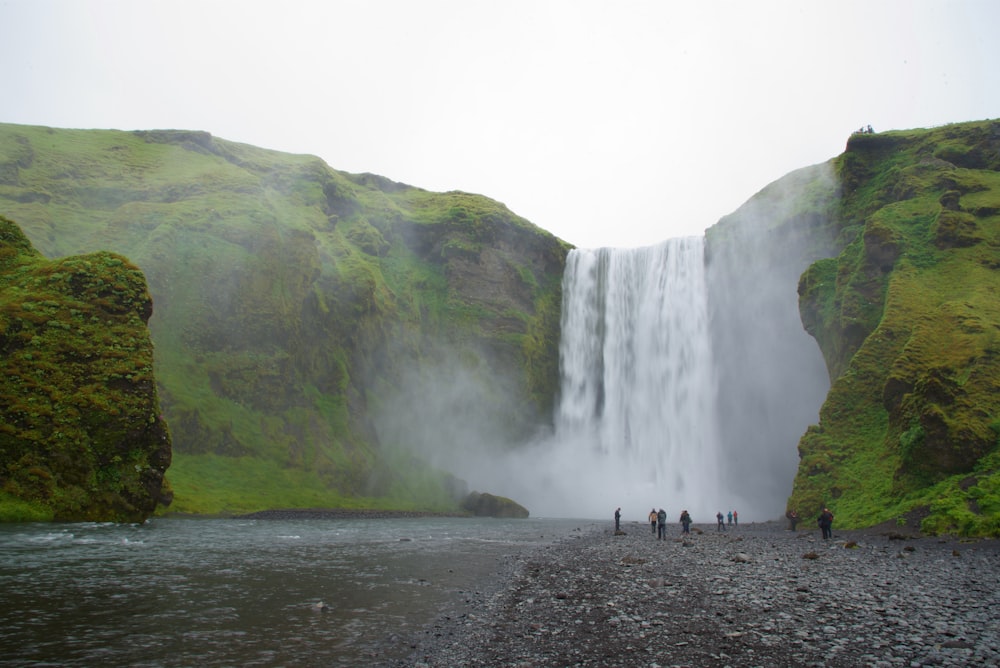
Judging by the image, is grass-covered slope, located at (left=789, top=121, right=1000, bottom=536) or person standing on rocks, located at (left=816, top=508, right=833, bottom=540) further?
grass-covered slope, located at (left=789, top=121, right=1000, bottom=536)

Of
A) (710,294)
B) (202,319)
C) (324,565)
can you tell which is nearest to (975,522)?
(324,565)

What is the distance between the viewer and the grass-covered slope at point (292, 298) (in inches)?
2334

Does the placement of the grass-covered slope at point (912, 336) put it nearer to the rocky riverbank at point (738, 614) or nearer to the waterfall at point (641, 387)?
the rocky riverbank at point (738, 614)

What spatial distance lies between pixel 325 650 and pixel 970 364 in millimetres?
36307

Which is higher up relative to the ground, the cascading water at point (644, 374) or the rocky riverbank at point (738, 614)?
the cascading water at point (644, 374)

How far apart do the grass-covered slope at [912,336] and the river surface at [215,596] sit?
66.3 feet

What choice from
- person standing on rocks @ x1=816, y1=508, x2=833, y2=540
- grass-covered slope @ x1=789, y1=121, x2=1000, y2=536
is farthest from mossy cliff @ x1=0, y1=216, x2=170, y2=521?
grass-covered slope @ x1=789, y1=121, x2=1000, y2=536

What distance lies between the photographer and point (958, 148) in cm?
5341

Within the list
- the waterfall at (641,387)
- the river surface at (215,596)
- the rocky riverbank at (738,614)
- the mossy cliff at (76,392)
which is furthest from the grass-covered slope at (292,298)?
the rocky riverbank at (738,614)

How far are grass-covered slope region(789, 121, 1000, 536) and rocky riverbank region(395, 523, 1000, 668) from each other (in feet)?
28.7

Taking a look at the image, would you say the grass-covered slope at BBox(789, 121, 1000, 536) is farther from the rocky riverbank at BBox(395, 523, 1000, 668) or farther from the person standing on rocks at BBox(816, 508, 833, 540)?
the rocky riverbank at BBox(395, 523, 1000, 668)

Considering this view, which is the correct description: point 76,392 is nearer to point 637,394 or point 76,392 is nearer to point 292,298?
point 292,298

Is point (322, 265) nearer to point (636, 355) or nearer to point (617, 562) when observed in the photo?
point (636, 355)

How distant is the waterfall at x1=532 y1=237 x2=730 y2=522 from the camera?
65625 millimetres
